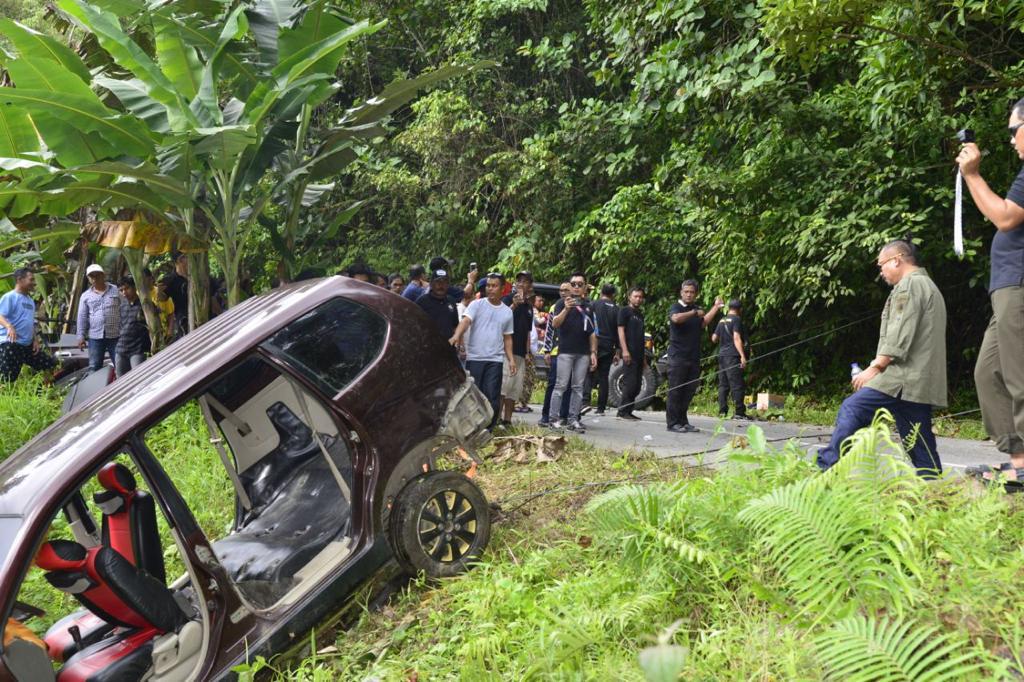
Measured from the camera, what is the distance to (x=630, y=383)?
12586mm

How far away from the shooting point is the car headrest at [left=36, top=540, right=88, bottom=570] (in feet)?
13.3

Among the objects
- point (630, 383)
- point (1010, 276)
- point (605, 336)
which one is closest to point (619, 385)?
point (605, 336)

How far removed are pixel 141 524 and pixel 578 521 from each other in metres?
2.57

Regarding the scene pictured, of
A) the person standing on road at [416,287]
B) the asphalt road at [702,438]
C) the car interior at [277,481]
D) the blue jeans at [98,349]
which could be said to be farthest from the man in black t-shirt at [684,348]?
the blue jeans at [98,349]

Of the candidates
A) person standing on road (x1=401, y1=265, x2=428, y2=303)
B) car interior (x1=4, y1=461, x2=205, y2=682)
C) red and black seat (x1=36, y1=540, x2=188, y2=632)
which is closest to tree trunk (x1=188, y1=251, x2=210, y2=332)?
person standing on road (x1=401, y1=265, x2=428, y2=303)

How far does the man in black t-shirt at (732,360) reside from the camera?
498 inches

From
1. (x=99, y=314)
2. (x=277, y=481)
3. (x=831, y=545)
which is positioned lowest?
(x=277, y=481)

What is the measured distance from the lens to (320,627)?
4.91m

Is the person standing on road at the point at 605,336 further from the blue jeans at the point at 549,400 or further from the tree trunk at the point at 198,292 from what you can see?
the tree trunk at the point at 198,292

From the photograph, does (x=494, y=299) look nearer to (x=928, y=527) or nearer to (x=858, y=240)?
(x=858, y=240)

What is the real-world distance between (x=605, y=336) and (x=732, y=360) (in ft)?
5.97

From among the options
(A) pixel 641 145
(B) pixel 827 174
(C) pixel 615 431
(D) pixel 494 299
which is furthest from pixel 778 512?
(A) pixel 641 145

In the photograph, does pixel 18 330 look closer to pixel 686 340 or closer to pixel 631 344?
pixel 631 344

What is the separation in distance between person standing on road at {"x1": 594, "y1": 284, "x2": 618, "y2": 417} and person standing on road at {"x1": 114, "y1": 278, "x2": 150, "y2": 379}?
615 centimetres
